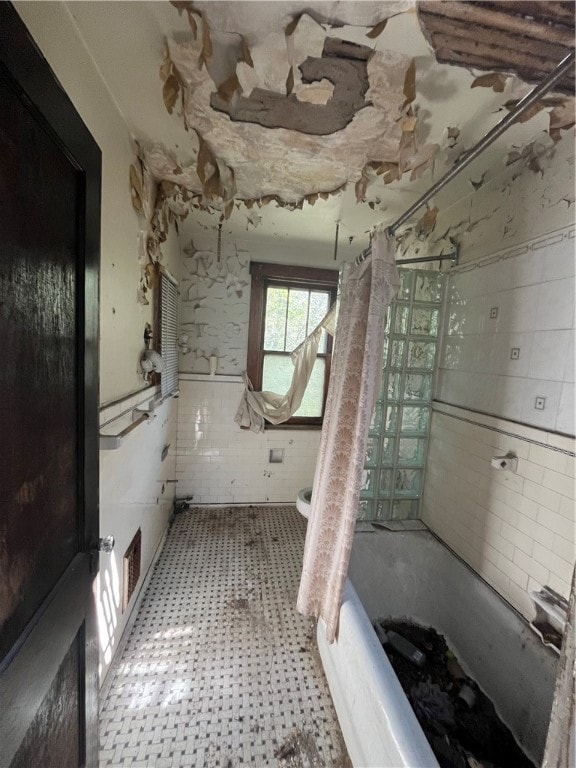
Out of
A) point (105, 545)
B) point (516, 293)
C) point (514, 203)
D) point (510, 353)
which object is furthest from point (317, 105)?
point (105, 545)

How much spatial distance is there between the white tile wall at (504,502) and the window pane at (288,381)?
1.16m

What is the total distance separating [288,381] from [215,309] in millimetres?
915

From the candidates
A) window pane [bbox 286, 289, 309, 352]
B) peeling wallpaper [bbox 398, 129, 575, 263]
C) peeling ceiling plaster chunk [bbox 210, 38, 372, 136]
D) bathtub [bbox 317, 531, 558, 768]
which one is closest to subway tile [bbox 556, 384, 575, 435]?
peeling wallpaper [bbox 398, 129, 575, 263]

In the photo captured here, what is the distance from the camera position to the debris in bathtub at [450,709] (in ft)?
3.61

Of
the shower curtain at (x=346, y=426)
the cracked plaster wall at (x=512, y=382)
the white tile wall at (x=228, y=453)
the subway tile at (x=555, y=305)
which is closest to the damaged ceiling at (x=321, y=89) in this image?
the cracked plaster wall at (x=512, y=382)

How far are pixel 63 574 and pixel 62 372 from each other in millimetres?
496

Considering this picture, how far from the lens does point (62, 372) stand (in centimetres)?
71

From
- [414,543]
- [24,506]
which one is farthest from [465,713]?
[24,506]

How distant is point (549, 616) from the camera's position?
46.0 inches

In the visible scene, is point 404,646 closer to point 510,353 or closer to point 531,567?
point 531,567

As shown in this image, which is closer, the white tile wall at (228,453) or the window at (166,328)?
the window at (166,328)

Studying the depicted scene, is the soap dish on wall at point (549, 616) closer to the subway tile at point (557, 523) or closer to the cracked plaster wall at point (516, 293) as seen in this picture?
the subway tile at point (557, 523)

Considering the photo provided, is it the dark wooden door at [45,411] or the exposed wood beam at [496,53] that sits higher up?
the exposed wood beam at [496,53]

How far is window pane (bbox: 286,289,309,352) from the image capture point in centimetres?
274
